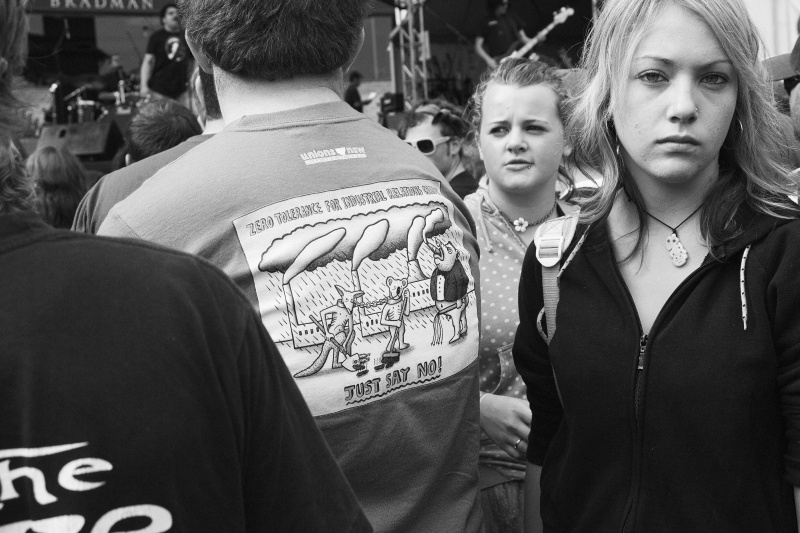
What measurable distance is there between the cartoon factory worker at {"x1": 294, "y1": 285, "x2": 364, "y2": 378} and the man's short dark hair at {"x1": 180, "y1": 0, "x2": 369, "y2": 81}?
1.38ft

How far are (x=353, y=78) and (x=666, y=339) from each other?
41.4ft

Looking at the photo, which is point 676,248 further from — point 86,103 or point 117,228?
point 86,103

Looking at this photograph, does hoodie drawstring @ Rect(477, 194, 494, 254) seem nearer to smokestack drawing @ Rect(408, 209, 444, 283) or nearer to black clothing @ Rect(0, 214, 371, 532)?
smokestack drawing @ Rect(408, 209, 444, 283)

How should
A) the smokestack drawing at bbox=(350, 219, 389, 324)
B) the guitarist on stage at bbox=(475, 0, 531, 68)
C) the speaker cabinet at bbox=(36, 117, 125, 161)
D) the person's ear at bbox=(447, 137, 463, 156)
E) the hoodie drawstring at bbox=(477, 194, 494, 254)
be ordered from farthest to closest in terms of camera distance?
the guitarist on stage at bbox=(475, 0, 531, 68) < the speaker cabinet at bbox=(36, 117, 125, 161) < the person's ear at bbox=(447, 137, 463, 156) < the hoodie drawstring at bbox=(477, 194, 494, 254) < the smokestack drawing at bbox=(350, 219, 389, 324)

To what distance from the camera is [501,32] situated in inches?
530

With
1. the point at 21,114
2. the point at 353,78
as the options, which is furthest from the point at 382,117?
the point at 21,114

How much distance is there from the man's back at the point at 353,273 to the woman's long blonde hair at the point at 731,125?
460 millimetres

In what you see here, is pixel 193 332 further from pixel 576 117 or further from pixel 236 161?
pixel 576 117

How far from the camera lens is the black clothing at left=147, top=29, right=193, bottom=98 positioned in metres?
11.1

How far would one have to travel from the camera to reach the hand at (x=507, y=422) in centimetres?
222

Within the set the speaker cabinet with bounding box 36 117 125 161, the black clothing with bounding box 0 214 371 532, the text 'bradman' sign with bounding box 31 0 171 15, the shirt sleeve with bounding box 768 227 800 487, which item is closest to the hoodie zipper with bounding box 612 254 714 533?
the shirt sleeve with bounding box 768 227 800 487

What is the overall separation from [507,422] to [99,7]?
11365 mm

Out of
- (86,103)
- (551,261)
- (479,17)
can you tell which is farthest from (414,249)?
(479,17)

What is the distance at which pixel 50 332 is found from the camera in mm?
841
